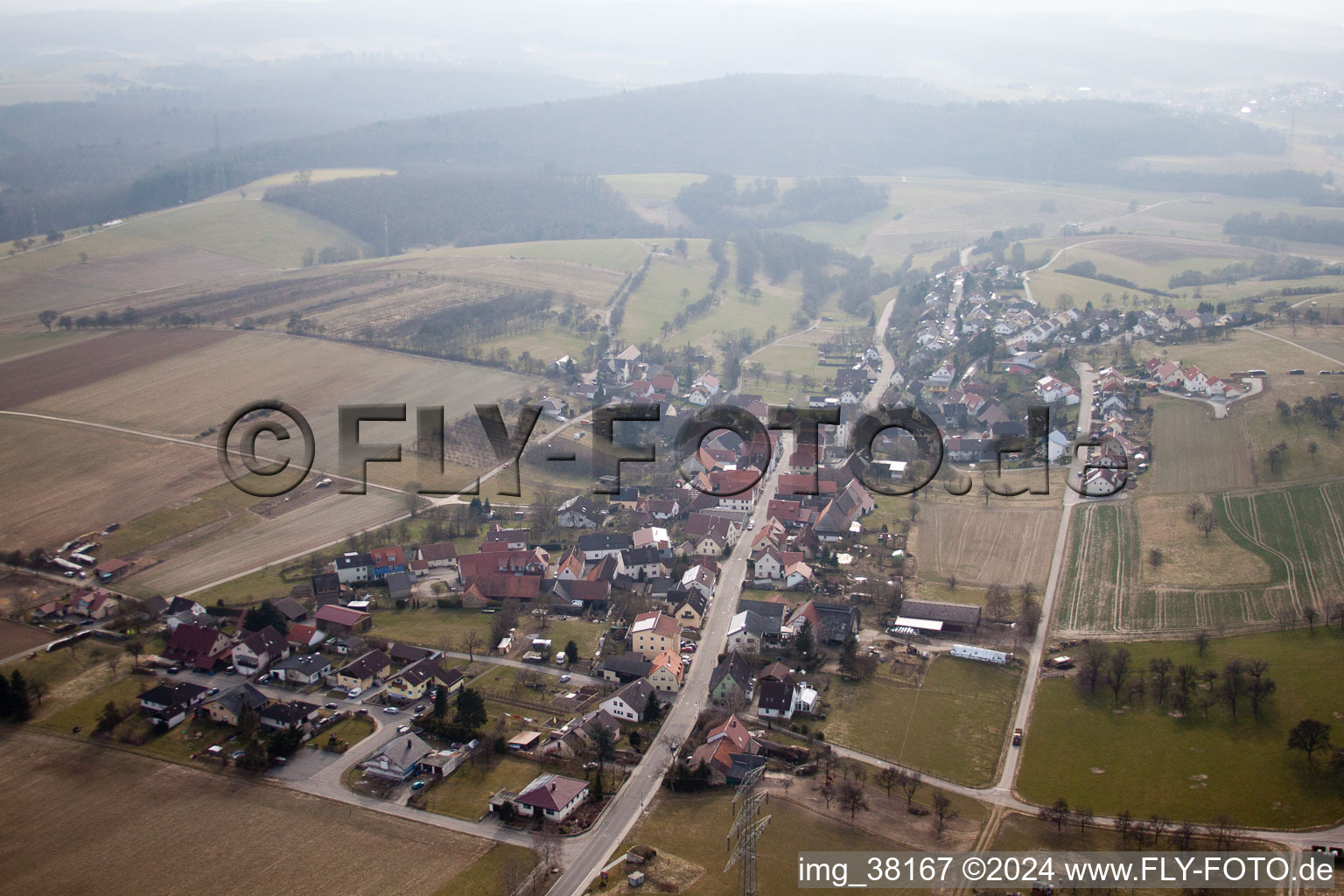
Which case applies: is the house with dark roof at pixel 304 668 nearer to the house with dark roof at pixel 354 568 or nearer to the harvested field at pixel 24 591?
the house with dark roof at pixel 354 568

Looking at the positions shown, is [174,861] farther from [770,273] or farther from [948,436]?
[770,273]

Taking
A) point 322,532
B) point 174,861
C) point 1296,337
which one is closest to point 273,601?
point 322,532

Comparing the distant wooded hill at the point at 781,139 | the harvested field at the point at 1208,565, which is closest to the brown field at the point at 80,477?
the harvested field at the point at 1208,565

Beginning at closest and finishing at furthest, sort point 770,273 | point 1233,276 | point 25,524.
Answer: point 25,524, point 1233,276, point 770,273

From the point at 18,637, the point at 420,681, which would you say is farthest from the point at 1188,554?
the point at 18,637

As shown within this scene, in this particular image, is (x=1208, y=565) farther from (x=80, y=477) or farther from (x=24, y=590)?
(x=80, y=477)
